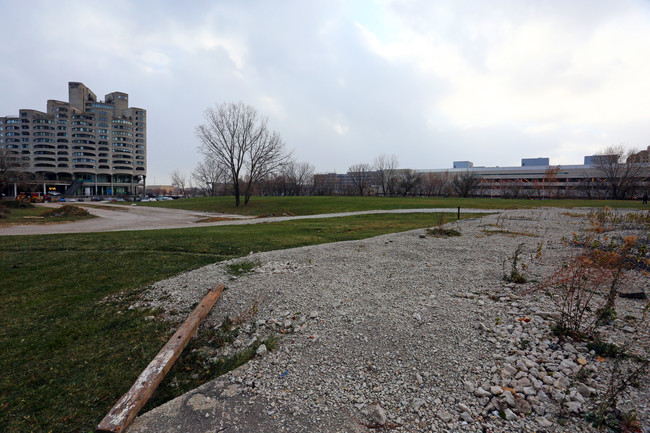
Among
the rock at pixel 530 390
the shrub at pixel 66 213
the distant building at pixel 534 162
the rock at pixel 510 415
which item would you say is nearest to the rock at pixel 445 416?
the rock at pixel 510 415

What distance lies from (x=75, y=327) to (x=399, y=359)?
5.68 meters

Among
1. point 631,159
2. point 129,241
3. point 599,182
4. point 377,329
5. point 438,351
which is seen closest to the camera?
point 438,351

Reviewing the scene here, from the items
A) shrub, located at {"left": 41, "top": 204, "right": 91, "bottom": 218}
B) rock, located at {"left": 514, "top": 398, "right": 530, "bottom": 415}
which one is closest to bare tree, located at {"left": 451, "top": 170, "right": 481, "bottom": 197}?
shrub, located at {"left": 41, "top": 204, "right": 91, "bottom": 218}

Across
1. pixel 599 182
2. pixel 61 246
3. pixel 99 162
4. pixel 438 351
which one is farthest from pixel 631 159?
pixel 99 162

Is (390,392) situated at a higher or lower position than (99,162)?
lower

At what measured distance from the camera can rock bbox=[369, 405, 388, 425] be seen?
2879 millimetres

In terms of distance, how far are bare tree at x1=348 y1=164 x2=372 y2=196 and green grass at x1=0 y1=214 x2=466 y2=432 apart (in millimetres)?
77164

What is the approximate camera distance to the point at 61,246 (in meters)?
11.1

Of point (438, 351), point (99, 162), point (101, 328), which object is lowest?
point (101, 328)

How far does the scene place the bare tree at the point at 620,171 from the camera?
62406mm

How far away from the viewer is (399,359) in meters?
3.79

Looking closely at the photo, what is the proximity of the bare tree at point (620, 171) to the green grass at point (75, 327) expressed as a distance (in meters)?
86.2

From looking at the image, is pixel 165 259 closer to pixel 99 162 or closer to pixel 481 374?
pixel 481 374

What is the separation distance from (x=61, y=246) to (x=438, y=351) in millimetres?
14042
